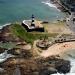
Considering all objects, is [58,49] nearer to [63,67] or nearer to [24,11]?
[63,67]

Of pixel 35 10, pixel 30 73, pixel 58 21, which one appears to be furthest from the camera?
pixel 35 10

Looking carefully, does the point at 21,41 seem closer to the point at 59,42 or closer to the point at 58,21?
the point at 59,42

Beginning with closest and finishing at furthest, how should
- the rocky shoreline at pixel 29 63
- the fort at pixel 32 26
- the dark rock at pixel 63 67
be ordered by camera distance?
1. the rocky shoreline at pixel 29 63
2. the dark rock at pixel 63 67
3. the fort at pixel 32 26

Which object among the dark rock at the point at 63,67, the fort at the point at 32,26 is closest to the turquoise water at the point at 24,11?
the fort at the point at 32,26

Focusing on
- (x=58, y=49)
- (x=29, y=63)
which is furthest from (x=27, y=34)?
(x=29, y=63)

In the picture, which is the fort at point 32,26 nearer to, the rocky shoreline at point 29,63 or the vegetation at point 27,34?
the vegetation at point 27,34

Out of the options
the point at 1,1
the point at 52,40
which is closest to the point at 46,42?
the point at 52,40
